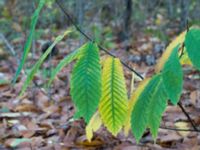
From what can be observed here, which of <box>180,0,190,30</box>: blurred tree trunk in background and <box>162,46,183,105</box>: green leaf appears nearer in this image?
<box>162,46,183,105</box>: green leaf

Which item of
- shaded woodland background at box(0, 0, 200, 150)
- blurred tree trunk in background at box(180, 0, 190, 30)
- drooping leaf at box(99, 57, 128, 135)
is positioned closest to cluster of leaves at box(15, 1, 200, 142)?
drooping leaf at box(99, 57, 128, 135)

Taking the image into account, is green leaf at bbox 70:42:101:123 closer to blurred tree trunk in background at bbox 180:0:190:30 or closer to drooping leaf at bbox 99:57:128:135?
drooping leaf at bbox 99:57:128:135

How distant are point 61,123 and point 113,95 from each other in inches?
48.0

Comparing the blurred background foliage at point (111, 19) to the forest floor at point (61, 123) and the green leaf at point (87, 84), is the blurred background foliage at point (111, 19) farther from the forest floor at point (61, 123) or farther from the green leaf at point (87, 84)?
the green leaf at point (87, 84)

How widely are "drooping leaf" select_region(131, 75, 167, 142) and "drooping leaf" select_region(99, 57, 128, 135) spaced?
0.03m

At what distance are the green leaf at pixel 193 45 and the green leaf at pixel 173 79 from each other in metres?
0.04

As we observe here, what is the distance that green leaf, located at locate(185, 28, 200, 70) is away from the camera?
947 millimetres

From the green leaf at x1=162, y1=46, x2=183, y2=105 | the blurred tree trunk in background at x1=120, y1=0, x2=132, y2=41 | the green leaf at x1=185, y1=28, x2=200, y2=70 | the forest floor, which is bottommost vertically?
A: the forest floor

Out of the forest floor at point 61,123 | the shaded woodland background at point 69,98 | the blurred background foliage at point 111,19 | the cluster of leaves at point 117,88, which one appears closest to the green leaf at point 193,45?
the cluster of leaves at point 117,88

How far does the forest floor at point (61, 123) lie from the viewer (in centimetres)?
192

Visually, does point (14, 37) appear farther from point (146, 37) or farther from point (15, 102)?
point (15, 102)

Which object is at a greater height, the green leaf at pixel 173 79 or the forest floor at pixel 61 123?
the green leaf at pixel 173 79

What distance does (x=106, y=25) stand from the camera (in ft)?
19.0

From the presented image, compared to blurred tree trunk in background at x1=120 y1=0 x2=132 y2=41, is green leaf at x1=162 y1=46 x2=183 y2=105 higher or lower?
lower
